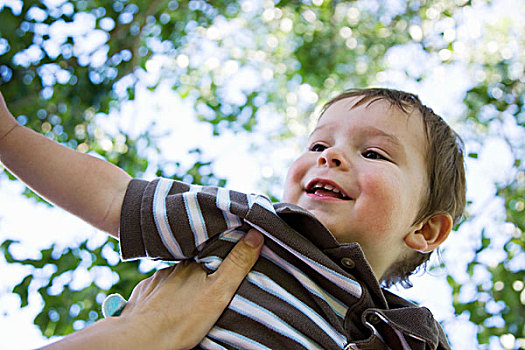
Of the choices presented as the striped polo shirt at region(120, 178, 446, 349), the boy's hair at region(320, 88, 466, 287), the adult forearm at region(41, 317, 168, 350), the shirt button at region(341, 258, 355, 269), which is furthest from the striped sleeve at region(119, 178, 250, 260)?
the boy's hair at region(320, 88, 466, 287)

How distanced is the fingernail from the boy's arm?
0.89 ft

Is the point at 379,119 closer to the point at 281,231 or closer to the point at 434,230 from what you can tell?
the point at 434,230

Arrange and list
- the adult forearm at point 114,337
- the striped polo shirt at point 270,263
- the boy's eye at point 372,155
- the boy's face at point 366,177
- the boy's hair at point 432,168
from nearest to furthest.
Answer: the adult forearm at point 114,337 → the striped polo shirt at point 270,263 → the boy's face at point 366,177 → the boy's eye at point 372,155 → the boy's hair at point 432,168

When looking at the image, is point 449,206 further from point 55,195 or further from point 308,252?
point 55,195

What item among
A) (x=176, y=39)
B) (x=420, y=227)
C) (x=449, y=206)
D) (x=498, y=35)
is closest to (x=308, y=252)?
(x=420, y=227)

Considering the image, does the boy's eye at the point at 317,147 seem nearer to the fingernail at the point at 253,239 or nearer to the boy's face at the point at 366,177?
the boy's face at the point at 366,177

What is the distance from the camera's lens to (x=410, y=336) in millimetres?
1128

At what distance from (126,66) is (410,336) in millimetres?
2020

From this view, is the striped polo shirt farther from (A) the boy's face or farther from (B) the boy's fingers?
(A) the boy's face

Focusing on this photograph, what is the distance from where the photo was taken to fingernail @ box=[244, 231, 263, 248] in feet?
3.60

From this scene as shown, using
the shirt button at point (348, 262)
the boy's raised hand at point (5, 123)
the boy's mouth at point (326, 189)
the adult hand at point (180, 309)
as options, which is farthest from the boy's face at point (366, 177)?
the boy's raised hand at point (5, 123)

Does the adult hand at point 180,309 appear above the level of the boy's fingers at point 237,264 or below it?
below

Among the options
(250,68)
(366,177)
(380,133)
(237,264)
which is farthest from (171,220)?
(250,68)

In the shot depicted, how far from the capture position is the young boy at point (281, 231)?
104cm
